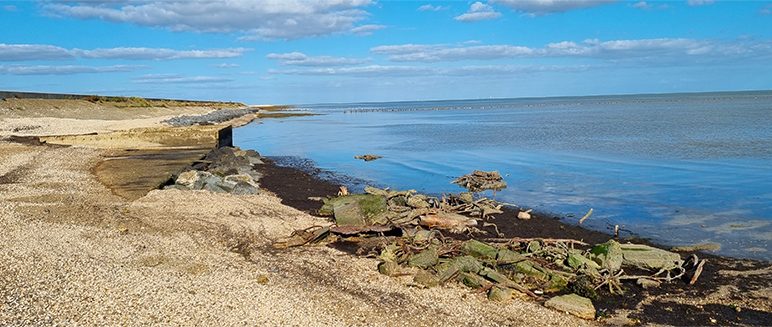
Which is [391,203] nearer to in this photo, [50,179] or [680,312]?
[680,312]

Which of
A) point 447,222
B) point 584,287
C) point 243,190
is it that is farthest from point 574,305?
point 243,190

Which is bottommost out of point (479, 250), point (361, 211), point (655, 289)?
point (655, 289)

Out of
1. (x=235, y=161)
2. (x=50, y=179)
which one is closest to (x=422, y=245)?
(x=50, y=179)

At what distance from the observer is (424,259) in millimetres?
11094

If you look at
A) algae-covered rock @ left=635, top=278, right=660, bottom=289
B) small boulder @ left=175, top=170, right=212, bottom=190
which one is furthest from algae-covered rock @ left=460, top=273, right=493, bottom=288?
small boulder @ left=175, top=170, right=212, bottom=190

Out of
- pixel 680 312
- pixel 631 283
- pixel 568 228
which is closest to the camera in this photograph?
pixel 680 312

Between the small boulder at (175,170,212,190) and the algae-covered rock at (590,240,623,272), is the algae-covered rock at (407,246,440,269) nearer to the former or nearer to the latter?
the algae-covered rock at (590,240,623,272)

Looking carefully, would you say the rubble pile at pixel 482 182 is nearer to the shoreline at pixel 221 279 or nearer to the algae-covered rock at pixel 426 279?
the shoreline at pixel 221 279

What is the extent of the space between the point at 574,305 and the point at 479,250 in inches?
115

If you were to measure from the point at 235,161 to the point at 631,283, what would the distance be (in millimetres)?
19000

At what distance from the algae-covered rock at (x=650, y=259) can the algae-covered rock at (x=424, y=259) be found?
3962mm

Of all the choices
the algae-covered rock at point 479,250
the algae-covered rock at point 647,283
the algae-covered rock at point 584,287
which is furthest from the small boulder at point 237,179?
the algae-covered rock at point 647,283

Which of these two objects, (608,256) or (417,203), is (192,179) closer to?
(417,203)

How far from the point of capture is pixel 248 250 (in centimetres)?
1194
